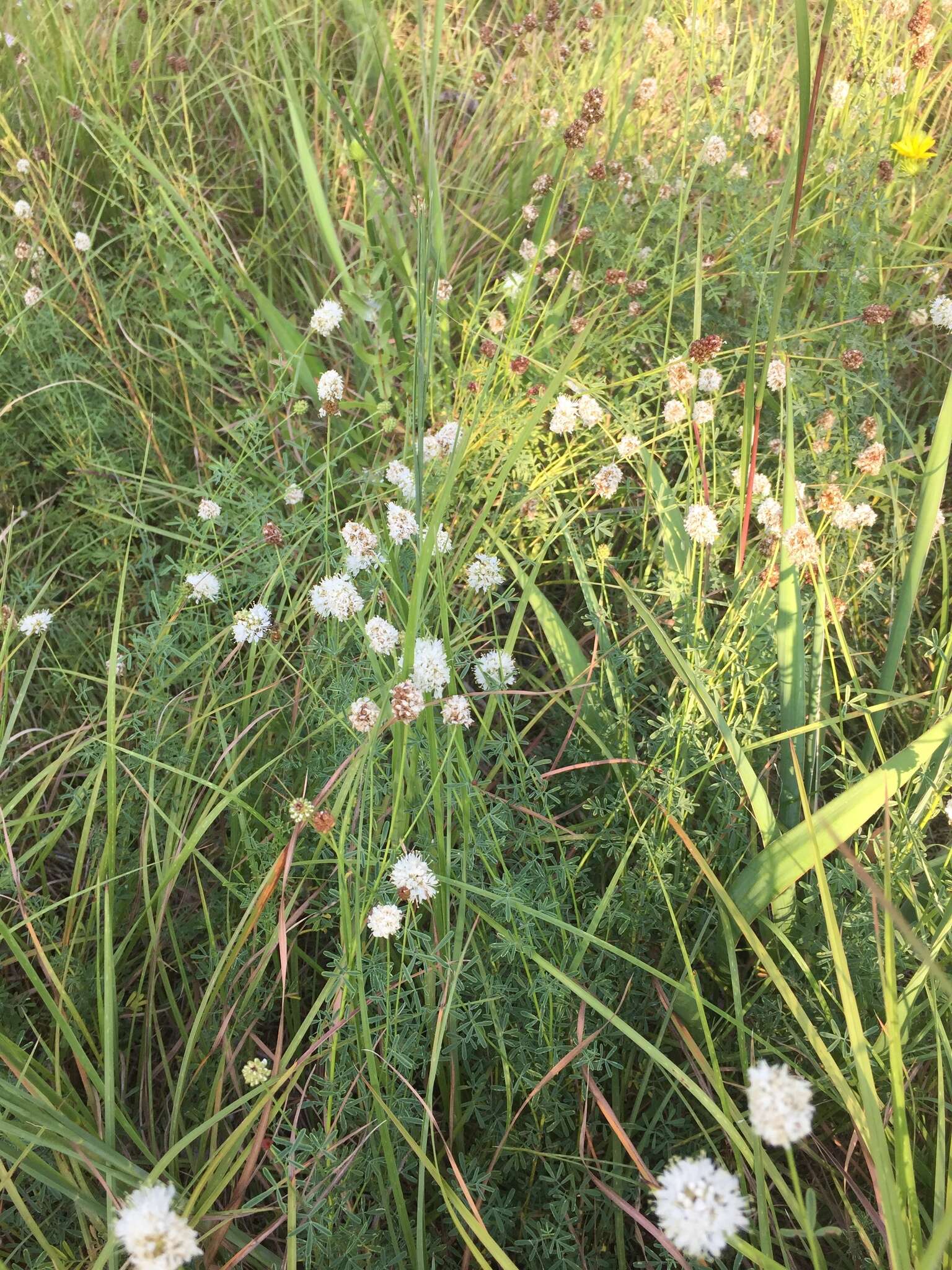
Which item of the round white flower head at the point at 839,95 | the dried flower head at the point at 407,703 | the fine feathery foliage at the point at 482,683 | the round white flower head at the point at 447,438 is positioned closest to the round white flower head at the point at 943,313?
the fine feathery foliage at the point at 482,683

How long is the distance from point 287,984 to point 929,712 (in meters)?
1.20

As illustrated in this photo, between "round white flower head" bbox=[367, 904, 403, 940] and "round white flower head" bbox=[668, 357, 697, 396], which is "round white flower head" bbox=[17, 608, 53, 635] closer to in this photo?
"round white flower head" bbox=[367, 904, 403, 940]

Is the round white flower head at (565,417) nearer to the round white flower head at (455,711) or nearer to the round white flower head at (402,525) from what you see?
the round white flower head at (402,525)

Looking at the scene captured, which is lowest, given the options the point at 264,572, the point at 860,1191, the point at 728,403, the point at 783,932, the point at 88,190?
the point at 860,1191

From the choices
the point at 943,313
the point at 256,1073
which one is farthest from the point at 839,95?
the point at 256,1073

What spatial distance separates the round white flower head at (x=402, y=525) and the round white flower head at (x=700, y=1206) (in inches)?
34.0

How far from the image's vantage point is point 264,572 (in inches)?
64.9

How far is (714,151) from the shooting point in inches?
81.4

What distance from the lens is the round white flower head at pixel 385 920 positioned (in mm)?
1053

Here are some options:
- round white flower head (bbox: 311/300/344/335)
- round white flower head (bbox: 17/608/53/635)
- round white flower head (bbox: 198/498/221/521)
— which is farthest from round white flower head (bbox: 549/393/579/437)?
round white flower head (bbox: 17/608/53/635)

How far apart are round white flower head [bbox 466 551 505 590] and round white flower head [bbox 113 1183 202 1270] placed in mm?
934

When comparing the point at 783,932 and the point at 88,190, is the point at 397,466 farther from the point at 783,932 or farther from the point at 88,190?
the point at 88,190

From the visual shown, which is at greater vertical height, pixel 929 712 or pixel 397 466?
pixel 397 466

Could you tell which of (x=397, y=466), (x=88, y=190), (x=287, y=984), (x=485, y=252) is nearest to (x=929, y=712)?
(x=397, y=466)
